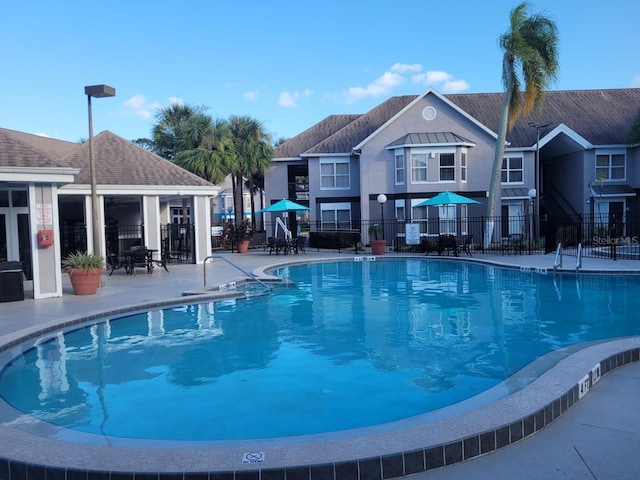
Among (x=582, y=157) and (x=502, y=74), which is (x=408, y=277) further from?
(x=582, y=157)

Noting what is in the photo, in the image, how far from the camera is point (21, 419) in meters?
5.41

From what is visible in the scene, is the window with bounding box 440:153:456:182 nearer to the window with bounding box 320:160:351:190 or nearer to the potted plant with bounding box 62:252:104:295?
the window with bounding box 320:160:351:190

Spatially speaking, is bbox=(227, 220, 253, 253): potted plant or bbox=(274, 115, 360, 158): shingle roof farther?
bbox=(274, 115, 360, 158): shingle roof

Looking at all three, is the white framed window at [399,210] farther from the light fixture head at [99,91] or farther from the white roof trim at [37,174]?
the white roof trim at [37,174]

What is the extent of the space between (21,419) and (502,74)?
23.0m

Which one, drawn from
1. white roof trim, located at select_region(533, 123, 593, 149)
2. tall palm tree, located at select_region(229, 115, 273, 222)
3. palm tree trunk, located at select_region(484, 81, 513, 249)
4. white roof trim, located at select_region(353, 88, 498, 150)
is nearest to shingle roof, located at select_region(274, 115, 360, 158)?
tall palm tree, located at select_region(229, 115, 273, 222)

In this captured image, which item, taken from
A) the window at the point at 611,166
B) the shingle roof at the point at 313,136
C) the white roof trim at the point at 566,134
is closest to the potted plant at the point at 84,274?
the shingle roof at the point at 313,136

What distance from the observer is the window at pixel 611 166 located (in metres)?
28.8

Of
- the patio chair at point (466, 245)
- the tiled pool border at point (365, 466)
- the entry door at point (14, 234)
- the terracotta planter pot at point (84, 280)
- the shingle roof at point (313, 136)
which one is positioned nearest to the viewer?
the tiled pool border at point (365, 466)

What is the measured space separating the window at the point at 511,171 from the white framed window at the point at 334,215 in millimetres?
8411

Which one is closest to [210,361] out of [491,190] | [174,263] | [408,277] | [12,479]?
[12,479]

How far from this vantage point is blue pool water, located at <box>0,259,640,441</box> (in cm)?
565

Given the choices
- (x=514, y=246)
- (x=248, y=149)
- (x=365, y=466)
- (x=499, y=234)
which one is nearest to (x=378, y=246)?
(x=514, y=246)

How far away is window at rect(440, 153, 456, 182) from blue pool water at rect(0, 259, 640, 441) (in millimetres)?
13986
